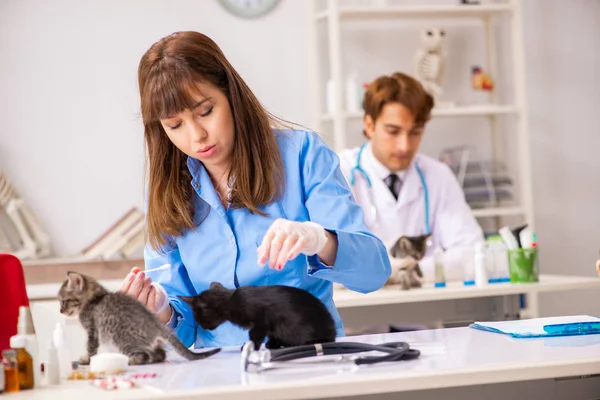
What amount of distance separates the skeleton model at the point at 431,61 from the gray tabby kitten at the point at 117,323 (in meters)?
3.07

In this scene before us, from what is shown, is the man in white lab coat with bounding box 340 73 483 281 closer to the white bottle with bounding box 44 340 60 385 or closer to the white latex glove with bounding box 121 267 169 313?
the white latex glove with bounding box 121 267 169 313

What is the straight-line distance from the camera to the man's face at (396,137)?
3656mm

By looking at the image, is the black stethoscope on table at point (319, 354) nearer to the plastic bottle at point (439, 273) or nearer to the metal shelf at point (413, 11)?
the plastic bottle at point (439, 273)

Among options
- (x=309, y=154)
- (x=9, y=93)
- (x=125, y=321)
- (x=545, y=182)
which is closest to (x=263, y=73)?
(x=9, y=93)

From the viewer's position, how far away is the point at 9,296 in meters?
1.55

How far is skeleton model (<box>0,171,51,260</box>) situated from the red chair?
102 inches

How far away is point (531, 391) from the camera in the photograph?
1.45 metres

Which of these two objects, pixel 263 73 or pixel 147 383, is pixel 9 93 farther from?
pixel 147 383

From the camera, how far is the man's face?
366 cm

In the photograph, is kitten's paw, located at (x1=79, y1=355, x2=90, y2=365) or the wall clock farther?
the wall clock

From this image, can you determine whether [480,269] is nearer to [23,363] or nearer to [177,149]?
[177,149]

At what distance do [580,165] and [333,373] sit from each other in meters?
3.91

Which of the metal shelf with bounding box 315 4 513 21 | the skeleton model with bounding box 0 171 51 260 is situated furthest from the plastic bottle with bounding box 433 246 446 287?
the skeleton model with bounding box 0 171 51 260

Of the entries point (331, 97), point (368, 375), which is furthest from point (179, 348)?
point (331, 97)
